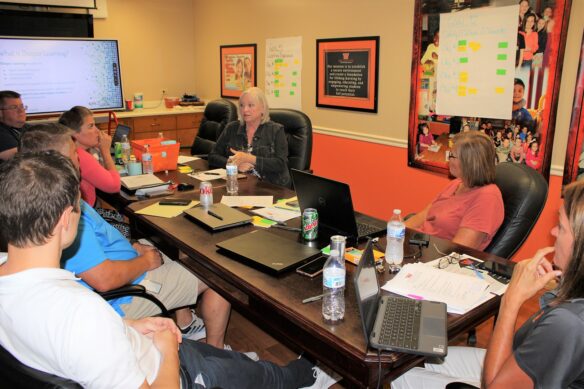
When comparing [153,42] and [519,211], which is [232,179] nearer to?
[519,211]

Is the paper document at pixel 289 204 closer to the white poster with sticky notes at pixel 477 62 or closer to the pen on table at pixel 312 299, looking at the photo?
the pen on table at pixel 312 299

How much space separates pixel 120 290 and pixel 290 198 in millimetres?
1072

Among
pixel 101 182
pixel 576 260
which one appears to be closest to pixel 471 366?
pixel 576 260

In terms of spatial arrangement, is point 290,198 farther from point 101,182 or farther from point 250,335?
point 101,182

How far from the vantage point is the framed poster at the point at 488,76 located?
2.81 meters

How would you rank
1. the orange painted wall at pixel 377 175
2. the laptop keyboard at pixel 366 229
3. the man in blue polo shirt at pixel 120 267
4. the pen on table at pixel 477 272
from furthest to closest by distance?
1. the orange painted wall at pixel 377 175
2. the laptop keyboard at pixel 366 229
3. the man in blue polo shirt at pixel 120 267
4. the pen on table at pixel 477 272

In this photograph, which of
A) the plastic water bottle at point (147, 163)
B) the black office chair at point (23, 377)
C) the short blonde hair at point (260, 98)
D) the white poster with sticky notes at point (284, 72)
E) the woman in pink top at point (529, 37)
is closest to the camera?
the black office chair at point (23, 377)

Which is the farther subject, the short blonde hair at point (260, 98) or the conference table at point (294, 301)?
the short blonde hair at point (260, 98)

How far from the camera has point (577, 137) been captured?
272 centimetres

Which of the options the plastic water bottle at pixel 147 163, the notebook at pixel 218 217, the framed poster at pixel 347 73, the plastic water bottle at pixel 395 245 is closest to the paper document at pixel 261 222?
the notebook at pixel 218 217

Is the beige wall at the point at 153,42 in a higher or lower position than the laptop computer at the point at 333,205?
higher

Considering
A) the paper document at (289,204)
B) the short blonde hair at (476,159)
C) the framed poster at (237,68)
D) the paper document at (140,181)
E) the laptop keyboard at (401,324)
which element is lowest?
the laptop keyboard at (401,324)

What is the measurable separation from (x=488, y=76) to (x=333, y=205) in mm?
1819

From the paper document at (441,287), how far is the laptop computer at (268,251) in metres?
0.34
